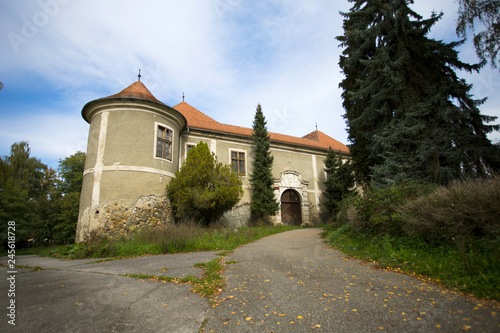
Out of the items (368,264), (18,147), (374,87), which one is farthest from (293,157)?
(18,147)

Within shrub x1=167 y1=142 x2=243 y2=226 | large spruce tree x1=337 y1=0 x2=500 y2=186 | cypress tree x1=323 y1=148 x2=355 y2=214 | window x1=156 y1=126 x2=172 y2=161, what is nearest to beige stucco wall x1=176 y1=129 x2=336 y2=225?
cypress tree x1=323 y1=148 x2=355 y2=214

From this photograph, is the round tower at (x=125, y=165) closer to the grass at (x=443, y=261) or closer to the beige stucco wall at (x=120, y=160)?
the beige stucco wall at (x=120, y=160)

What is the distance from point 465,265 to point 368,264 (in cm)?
178

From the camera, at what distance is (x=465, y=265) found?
3.70 m

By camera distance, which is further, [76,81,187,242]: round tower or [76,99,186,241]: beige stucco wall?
[76,99,186,241]: beige stucco wall

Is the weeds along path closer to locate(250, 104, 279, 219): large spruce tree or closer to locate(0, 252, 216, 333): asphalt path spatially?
locate(0, 252, 216, 333): asphalt path

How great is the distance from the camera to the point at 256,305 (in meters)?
3.26

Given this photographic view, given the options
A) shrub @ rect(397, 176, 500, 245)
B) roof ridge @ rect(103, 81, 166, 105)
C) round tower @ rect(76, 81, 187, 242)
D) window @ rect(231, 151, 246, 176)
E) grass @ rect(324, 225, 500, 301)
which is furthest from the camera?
window @ rect(231, 151, 246, 176)

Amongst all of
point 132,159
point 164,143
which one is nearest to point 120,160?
point 132,159

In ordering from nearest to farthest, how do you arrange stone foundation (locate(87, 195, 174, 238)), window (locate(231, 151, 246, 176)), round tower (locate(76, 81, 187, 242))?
stone foundation (locate(87, 195, 174, 238)) < round tower (locate(76, 81, 187, 242)) < window (locate(231, 151, 246, 176))

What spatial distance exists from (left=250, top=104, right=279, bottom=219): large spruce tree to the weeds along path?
11.6m

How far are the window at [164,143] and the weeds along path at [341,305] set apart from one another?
9.97 metres

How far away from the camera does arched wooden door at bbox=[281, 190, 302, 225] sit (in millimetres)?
18594

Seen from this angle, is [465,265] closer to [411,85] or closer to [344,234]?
[344,234]
